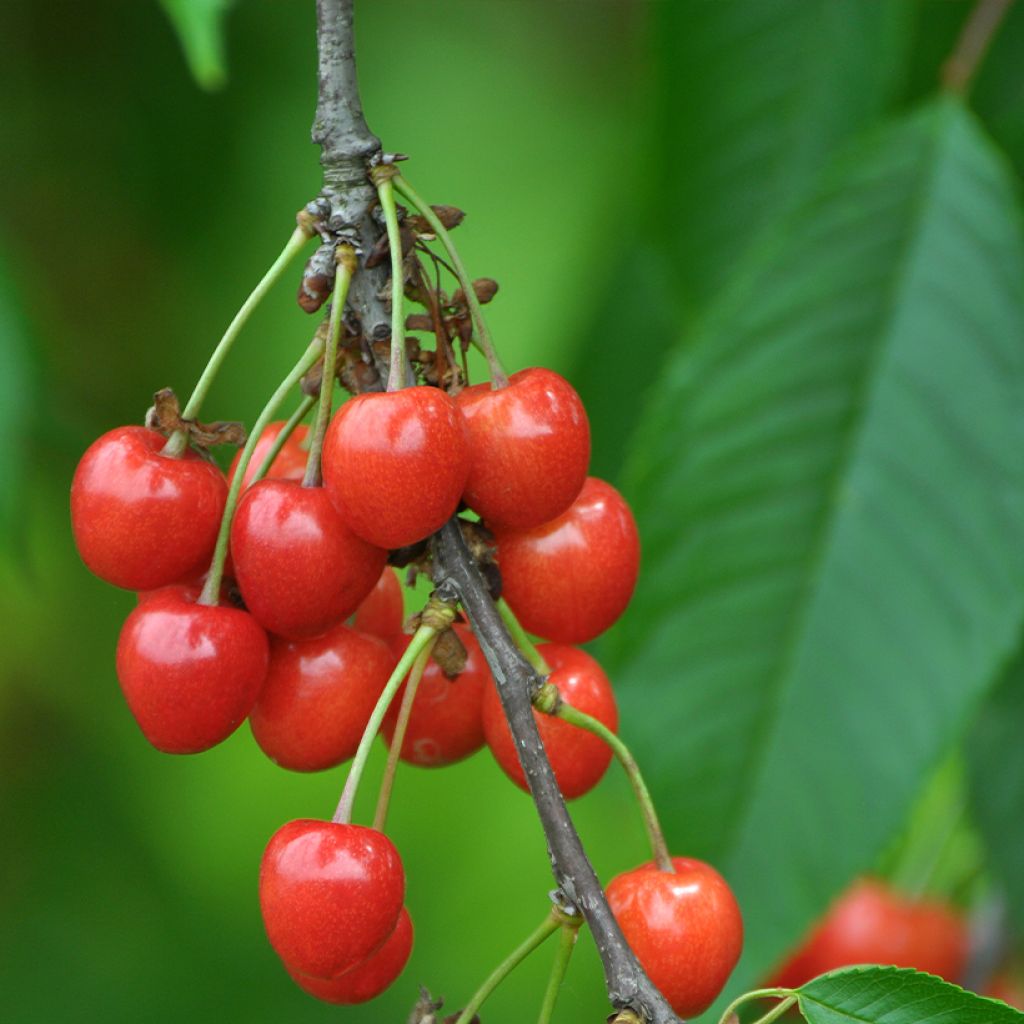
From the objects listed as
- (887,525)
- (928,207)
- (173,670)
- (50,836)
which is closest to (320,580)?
(173,670)

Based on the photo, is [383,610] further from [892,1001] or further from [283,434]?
[892,1001]

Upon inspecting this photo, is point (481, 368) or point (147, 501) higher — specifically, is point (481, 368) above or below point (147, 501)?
above

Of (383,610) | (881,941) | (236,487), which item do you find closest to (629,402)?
(881,941)

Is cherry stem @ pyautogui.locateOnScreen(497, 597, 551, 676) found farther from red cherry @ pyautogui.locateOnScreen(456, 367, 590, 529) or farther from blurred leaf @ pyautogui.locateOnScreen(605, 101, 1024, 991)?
blurred leaf @ pyautogui.locateOnScreen(605, 101, 1024, 991)

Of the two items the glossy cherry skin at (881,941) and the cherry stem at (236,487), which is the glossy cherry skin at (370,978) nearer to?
the cherry stem at (236,487)

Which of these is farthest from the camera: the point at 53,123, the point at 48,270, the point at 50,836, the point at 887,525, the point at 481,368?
the point at 481,368

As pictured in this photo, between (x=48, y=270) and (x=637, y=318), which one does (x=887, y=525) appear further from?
(x=48, y=270)
